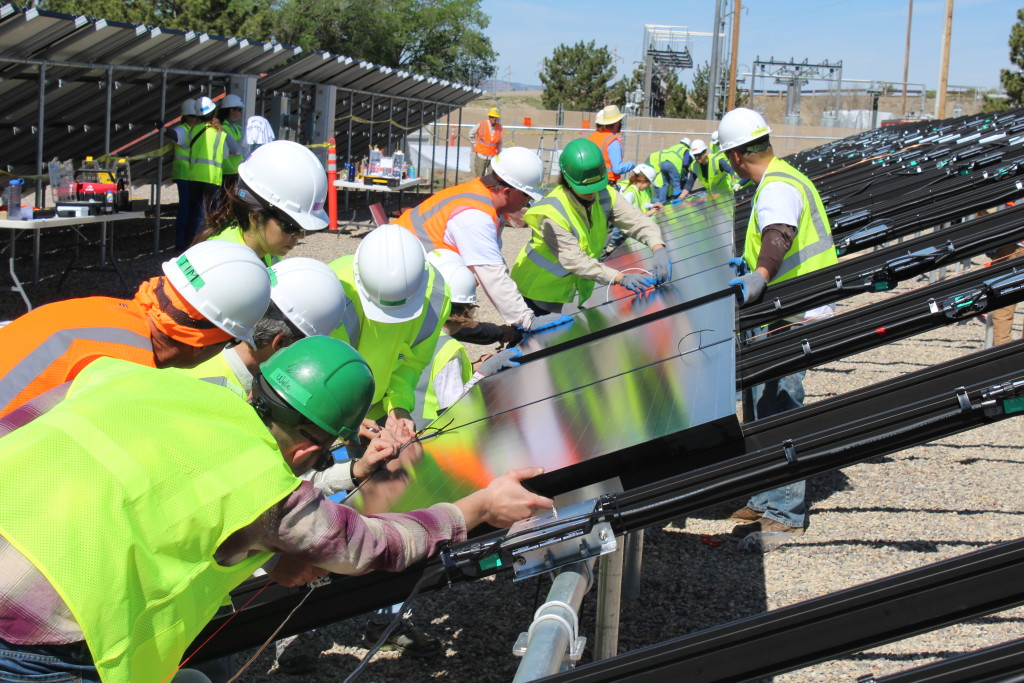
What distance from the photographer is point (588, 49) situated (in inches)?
2459

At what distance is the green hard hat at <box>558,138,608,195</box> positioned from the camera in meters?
5.51

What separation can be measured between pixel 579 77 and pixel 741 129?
59.5 metres

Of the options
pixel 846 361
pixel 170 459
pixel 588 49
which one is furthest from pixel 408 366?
pixel 588 49

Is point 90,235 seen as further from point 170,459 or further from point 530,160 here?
point 170,459

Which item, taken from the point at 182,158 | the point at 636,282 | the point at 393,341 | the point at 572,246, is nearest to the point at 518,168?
the point at 572,246

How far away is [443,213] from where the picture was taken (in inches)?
201

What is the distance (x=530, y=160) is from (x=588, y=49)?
6020 centimetres

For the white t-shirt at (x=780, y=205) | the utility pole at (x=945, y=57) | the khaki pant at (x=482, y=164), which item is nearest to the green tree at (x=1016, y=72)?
the utility pole at (x=945, y=57)

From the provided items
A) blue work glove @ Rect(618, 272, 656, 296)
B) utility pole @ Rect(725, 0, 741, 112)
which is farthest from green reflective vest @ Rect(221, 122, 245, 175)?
utility pole @ Rect(725, 0, 741, 112)

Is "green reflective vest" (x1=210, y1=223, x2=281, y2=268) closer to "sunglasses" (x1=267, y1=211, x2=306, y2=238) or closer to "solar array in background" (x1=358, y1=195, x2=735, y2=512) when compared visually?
"sunglasses" (x1=267, y1=211, x2=306, y2=238)

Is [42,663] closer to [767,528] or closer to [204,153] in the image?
[767,528]

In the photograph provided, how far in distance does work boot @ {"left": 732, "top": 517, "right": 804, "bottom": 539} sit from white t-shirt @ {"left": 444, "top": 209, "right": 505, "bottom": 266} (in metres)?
1.90

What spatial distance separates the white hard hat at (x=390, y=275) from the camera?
3.62 meters

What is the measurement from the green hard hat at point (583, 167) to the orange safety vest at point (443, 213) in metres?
0.61
